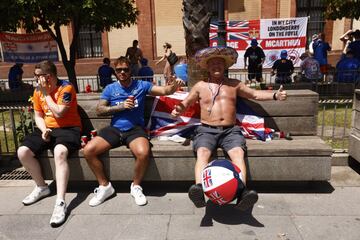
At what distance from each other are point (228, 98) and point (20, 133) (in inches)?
157

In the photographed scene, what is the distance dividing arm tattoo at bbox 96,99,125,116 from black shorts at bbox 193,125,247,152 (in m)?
0.99

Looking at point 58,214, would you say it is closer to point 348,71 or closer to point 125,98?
point 125,98

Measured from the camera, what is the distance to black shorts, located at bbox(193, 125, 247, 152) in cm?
413

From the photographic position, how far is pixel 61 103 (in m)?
4.38

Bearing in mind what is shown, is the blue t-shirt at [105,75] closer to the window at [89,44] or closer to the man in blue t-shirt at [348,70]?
the man in blue t-shirt at [348,70]

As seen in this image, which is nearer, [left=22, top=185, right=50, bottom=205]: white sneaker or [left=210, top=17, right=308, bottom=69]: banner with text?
[left=22, top=185, right=50, bottom=205]: white sneaker

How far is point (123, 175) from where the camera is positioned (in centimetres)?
440

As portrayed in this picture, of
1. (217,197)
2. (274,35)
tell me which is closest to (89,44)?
(274,35)

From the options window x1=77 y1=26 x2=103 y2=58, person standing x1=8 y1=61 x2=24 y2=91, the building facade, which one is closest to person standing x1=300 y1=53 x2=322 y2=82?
the building facade

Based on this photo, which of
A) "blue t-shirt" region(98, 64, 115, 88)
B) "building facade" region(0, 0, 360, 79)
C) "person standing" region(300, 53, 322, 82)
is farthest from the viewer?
"building facade" region(0, 0, 360, 79)

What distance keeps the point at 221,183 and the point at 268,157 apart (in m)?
0.94

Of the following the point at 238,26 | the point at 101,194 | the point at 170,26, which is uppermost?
the point at 170,26

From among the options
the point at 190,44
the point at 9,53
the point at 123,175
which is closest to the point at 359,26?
the point at 190,44

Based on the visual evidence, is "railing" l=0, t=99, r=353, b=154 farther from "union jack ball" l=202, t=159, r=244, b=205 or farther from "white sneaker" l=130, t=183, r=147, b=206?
"union jack ball" l=202, t=159, r=244, b=205
